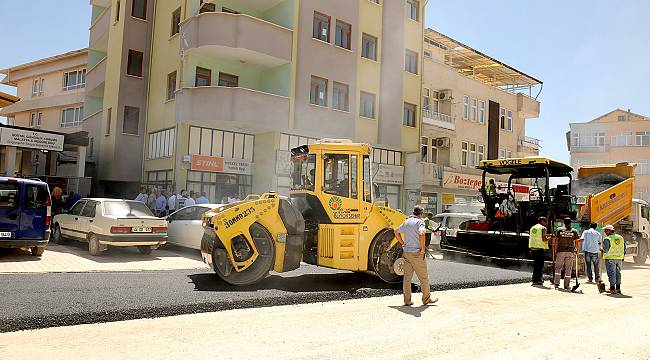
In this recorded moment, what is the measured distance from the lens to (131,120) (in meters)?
25.2

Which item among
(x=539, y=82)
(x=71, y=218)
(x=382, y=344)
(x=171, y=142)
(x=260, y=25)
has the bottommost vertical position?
(x=382, y=344)

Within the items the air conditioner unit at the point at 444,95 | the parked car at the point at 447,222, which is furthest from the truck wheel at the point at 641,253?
the air conditioner unit at the point at 444,95

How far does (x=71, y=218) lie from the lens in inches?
577

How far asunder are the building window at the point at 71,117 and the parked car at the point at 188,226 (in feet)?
87.3

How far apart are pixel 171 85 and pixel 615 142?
177 ft

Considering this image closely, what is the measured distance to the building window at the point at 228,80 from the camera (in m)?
22.1

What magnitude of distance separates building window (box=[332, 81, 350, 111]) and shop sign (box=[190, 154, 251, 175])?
4.81 meters

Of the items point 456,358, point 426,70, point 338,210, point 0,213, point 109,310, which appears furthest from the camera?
point 426,70

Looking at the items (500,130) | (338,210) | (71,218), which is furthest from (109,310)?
(500,130)

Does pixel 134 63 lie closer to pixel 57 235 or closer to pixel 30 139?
pixel 30 139

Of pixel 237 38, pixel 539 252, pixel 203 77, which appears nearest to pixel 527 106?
pixel 237 38

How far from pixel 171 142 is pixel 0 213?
34.4 feet

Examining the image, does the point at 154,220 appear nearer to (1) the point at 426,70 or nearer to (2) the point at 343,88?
(2) the point at 343,88

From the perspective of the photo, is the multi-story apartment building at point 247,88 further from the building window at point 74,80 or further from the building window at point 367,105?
the building window at point 74,80
